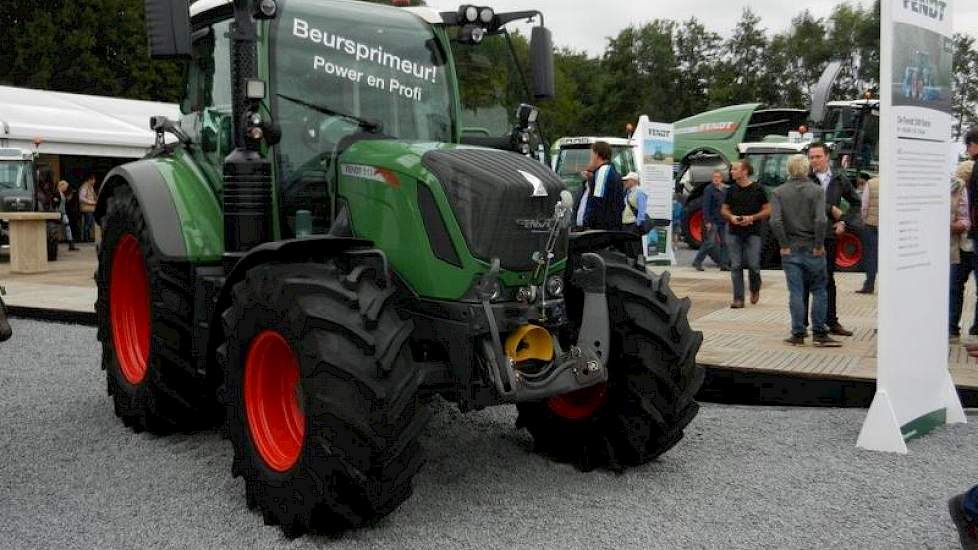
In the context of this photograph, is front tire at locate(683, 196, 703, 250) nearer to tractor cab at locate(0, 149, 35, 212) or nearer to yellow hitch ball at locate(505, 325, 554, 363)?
tractor cab at locate(0, 149, 35, 212)

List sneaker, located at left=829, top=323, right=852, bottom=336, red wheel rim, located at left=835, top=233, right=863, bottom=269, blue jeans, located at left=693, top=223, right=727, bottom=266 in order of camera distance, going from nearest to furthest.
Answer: sneaker, located at left=829, top=323, right=852, bottom=336, blue jeans, located at left=693, top=223, right=727, bottom=266, red wheel rim, located at left=835, top=233, right=863, bottom=269

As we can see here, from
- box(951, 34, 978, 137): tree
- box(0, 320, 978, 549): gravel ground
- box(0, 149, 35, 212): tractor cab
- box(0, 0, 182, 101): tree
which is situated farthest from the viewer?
box(951, 34, 978, 137): tree

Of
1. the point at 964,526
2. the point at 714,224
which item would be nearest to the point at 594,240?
the point at 964,526

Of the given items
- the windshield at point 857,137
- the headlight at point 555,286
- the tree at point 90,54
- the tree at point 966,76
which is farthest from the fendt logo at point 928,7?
the tree at point 966,76

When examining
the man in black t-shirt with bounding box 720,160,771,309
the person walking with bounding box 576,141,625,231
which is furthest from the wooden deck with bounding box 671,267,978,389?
the person walking with bounding box 576,141,625,231

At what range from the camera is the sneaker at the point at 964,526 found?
3.52 metres

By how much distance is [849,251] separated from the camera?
15.4 meters

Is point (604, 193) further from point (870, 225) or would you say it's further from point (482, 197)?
point (482, 197)

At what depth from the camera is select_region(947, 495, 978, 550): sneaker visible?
3521 millimetres

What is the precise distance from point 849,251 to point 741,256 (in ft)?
18.4

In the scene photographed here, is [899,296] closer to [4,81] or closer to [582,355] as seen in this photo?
[582,355]

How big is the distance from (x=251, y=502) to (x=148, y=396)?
1403mm

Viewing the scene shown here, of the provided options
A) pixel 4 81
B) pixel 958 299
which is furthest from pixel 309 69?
pixel 4 81

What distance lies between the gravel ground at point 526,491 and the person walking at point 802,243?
6.95 ft
